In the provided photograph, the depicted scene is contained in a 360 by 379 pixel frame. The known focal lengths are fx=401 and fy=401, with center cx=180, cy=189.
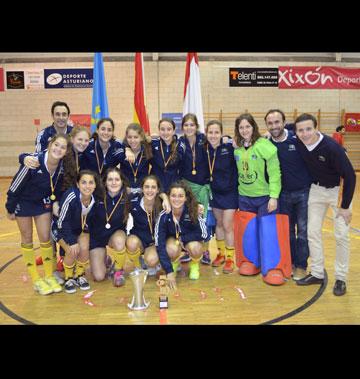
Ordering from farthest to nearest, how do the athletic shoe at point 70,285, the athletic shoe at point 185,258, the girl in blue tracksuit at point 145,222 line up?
1. the athletic shoe at point 185,258
2. the girl in blue tracksuit at point 145,222
3. the athletic shoe at point 70,285

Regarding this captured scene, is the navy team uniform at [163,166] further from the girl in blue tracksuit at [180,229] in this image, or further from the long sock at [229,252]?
the long sock at [229,252]

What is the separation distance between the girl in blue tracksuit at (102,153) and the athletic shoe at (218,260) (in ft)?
5.32

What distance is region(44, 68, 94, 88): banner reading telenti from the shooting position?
12438 mm

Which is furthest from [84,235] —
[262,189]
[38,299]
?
[262,189]

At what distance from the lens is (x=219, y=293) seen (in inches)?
152

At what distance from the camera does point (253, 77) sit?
12.9 metres

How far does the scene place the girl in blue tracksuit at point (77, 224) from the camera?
12.6 ft

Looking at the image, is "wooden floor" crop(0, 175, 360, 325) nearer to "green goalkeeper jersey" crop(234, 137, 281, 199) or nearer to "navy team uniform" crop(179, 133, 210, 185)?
"green goalkeeper jersey" crop(234, 137, 281, 199)

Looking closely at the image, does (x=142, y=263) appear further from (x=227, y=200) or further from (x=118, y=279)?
(x=227, y=200)

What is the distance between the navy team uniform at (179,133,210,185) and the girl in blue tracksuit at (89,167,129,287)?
760 mm

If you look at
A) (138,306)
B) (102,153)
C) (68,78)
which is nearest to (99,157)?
(102,153)

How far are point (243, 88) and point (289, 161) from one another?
946 cm

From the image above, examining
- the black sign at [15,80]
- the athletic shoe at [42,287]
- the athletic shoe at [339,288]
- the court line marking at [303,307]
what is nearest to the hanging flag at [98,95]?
the athletic shoe at [42,287]

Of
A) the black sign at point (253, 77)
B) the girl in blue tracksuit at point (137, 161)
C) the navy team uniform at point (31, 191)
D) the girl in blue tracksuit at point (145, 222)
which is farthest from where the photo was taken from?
the black sign at point (253, 77)
